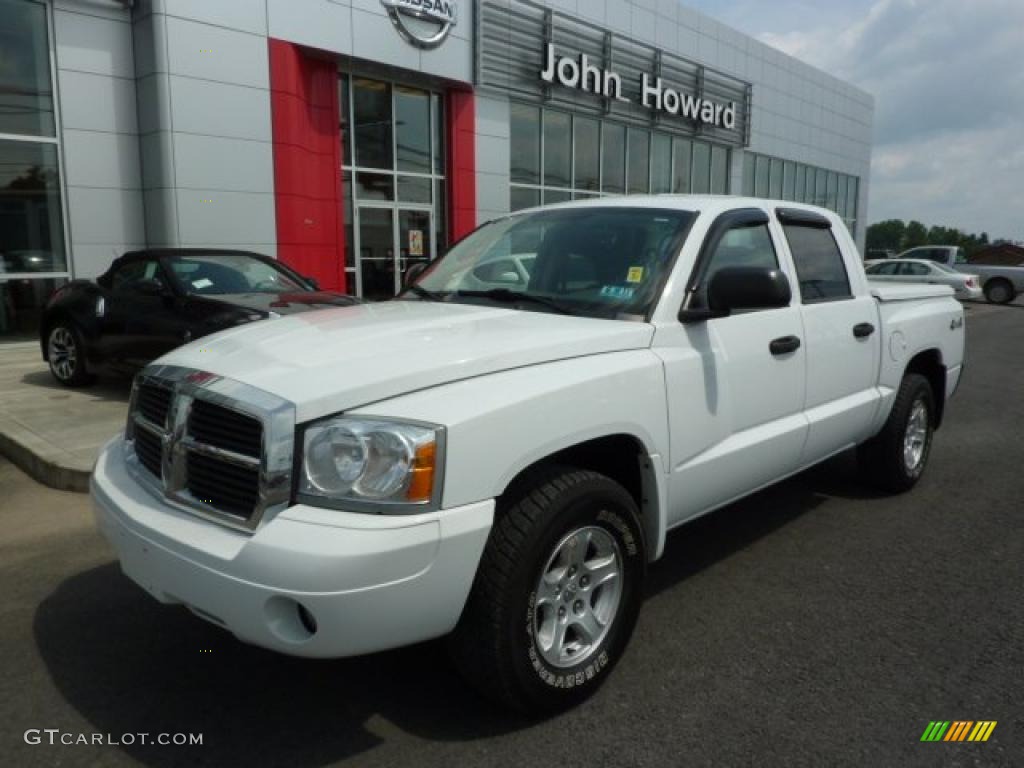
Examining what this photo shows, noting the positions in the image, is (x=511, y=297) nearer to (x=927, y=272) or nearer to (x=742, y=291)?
(x=742, y=291)

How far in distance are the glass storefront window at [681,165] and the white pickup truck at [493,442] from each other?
71.2ft

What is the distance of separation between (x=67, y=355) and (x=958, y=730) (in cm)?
870

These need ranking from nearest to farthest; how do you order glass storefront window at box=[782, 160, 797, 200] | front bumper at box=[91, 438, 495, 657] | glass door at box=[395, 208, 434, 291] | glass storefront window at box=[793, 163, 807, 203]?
1. front bumper at box=[91, 438, 495, 657]
2. glass door at box=[395, 208, 434, 291]
3. glass storefront window at box=[782, 160, 797, 200]
4. glass storefront window at box=[793, 163, 807, 203]

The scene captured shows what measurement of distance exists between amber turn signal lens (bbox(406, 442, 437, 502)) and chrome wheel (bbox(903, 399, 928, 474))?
3942 mm

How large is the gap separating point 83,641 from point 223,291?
16.5ft

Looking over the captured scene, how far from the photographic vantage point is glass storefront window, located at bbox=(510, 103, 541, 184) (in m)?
19.0

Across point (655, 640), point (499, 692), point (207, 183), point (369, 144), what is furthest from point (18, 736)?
point (369, 144)

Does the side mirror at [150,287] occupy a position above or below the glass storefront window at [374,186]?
below

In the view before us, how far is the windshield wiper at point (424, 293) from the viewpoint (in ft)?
12.8

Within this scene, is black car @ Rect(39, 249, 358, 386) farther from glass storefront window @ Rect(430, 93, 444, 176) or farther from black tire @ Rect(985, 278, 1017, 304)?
black tire @ Rect(985, 278, 1017, 304)

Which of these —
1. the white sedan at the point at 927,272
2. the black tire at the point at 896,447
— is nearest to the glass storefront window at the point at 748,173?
the white sedan at the point at 927,272

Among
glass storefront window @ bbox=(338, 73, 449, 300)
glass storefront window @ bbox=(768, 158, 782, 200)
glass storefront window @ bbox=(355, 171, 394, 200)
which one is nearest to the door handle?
glass storefront window @ bbox=(338, 73, 449, 300)

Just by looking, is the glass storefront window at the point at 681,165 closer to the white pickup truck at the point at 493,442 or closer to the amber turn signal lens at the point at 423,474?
the white pickup truck at the point at 493,442

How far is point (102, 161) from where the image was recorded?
501 inches
